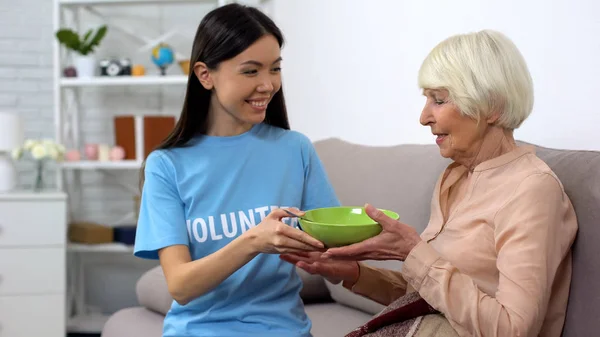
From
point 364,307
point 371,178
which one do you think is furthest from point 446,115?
point 364,307

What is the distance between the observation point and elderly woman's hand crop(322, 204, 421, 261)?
1234mm

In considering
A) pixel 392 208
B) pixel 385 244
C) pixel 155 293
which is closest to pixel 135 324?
pixel 155 293

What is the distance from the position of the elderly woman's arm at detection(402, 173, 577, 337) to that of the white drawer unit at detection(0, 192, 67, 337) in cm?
247

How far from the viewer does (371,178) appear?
2.11 meters

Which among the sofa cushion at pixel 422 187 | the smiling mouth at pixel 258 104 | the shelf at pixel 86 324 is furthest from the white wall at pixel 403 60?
the shelf at pixel 86 324

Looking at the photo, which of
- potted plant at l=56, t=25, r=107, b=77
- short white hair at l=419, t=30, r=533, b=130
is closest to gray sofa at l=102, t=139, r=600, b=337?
short white hair at l=419, t=30, r=533, b=130

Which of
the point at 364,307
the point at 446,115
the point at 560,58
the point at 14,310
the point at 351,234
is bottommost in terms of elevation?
the point at 14,310

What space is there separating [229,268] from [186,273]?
0.29ft

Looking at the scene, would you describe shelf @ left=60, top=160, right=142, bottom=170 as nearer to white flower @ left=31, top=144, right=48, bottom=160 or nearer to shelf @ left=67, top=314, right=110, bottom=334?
white flower @ left=31, top=144, right=48, bottom=160

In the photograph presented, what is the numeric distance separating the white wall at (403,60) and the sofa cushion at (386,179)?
0.27 meters

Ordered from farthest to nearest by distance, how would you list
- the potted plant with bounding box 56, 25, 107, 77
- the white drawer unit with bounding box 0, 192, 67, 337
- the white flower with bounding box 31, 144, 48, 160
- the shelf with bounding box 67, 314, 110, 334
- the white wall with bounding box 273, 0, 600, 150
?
the shelf with bounding box 67, 314, 110, 334 → the potted plant with bounding box 56, 25, 107, 77 → the white flower with bounding box 31, 144, 48, 160 → the white drawer unit with bounding box 0, 192, 67, 337 → the white wall with bounding box 273, 0, 600, 150

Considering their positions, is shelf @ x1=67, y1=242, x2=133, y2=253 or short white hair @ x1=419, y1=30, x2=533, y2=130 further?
shelf @ x1=67, y1=242, x2=133, y2=253

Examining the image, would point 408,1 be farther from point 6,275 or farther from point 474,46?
point 6,275

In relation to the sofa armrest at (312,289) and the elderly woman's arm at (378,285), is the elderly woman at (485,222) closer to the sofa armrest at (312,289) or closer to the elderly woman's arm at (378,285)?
the elderly woman's arm at (378,285)
